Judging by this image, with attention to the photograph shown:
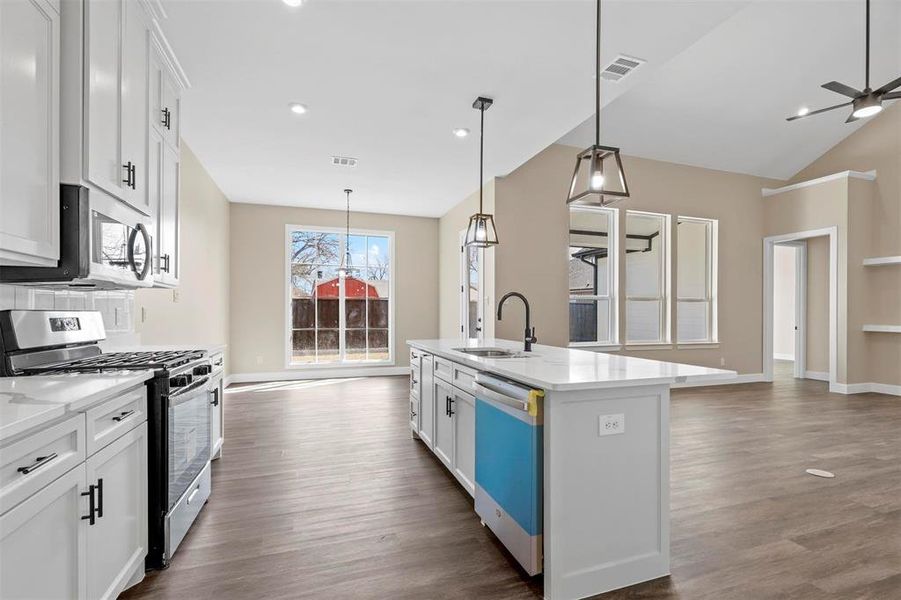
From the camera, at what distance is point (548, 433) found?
1732 mm

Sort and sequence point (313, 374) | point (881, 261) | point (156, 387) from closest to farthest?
point (156, 387)
point (881, 261)
point (313, 374)

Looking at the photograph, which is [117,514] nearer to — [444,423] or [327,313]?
[444,423]

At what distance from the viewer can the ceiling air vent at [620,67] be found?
2.95 m

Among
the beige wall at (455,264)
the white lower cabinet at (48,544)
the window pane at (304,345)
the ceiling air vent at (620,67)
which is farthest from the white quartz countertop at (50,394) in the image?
the window pane at (304,345)

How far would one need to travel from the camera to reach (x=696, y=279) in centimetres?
684

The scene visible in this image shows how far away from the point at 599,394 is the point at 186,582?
1996 millimetres

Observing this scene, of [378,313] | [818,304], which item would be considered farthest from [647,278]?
[378,313]

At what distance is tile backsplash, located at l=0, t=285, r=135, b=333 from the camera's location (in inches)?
78.2

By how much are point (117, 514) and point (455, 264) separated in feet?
18.7

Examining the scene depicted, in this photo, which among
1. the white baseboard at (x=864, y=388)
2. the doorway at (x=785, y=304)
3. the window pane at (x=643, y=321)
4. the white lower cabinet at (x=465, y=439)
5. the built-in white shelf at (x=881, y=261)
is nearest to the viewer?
the white lower cabinet at (x=465, y=439)

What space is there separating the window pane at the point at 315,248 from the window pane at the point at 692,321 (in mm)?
5752

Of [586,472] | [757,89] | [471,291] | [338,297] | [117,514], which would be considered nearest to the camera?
[117,514]

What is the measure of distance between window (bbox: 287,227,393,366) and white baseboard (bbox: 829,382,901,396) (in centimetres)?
688

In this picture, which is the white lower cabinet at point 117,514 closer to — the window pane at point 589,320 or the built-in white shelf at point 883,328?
the window pane at point 589,320
